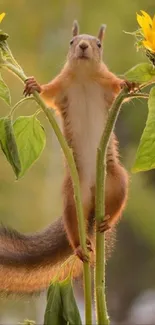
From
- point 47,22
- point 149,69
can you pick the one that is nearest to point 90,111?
point 149,69

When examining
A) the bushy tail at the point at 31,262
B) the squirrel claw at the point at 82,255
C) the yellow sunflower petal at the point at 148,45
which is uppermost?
the yellow sunflower petal at the point at 148,45

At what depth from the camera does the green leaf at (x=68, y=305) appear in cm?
76

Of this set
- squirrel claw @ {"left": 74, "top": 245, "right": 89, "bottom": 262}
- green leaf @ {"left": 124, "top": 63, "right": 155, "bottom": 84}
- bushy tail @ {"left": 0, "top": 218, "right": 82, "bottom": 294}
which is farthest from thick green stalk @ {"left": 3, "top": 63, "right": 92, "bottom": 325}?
bushy tail @ {"left": 0, "top": 218, "right": 82, "bottom": 294}

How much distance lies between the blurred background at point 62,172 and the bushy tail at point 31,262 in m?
0.51

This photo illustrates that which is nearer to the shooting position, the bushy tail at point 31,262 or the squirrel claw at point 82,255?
the squirrel claw at point 82,255

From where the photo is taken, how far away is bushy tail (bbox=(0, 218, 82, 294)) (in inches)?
40.0

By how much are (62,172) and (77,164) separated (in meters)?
0.65

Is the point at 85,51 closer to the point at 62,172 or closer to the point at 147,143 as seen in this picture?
the point at 147,143

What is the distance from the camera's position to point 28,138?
84 cm

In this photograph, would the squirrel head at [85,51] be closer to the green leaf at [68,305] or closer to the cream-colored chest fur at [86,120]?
the cream-colored chest fur at [86,120]

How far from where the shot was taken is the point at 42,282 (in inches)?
40.5

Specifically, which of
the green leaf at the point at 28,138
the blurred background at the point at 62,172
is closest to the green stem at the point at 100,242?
the green leaf at the point at 28,138

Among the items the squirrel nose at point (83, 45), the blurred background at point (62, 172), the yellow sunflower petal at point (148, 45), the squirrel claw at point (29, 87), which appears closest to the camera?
the yellow sunflower petal at point (148, 45)

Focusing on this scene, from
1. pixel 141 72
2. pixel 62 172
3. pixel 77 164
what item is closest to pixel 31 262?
pixel 77 164
